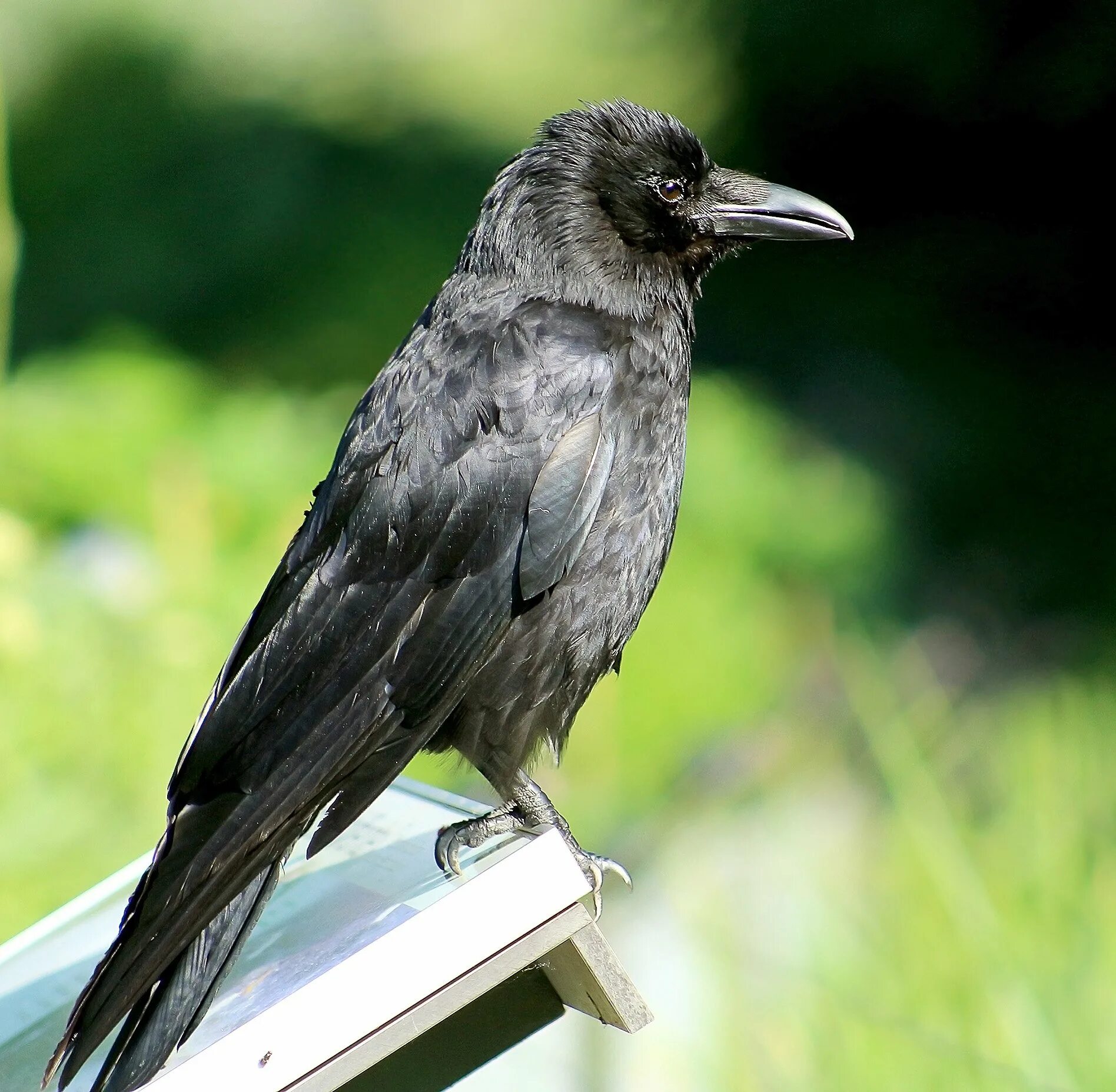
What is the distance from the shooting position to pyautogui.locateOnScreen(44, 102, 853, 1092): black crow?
201cm

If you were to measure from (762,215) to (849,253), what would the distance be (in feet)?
7.34

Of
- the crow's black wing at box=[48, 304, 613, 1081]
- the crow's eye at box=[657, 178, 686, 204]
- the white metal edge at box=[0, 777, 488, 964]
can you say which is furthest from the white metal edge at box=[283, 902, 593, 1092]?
the crow's eye at box=[657, 178, 686, 204]

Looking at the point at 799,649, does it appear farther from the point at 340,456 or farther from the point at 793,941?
the point at 340,456

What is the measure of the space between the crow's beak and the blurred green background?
77.6 inches

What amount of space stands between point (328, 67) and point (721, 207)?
2349 mm

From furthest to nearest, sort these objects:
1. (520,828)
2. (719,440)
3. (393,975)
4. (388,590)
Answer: (719,440) → (520,828) → (388,590) → (393,975)

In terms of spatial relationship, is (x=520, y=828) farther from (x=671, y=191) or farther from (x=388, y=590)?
(x=671, y=191)

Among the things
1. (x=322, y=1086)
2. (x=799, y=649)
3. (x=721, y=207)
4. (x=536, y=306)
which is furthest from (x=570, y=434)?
(x=799, y=649)

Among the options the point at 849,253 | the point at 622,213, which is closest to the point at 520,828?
the point at 622,213

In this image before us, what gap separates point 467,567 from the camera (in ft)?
7.29

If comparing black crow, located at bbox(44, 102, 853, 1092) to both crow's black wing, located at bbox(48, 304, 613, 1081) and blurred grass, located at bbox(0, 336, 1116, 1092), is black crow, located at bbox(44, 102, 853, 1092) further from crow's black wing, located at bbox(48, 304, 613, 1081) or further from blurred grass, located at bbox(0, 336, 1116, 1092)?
blurred grass, located at bbox(0, 336, 1116, 1092)

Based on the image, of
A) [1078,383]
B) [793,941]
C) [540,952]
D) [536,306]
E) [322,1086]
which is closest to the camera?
[322,1086]

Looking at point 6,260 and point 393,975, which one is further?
point 6,260

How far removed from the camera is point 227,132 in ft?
15.0
